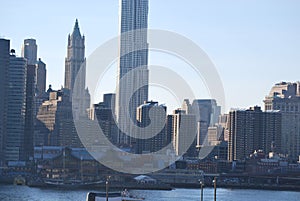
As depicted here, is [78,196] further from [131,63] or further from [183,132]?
[131,63]

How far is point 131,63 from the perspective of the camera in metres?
88.6

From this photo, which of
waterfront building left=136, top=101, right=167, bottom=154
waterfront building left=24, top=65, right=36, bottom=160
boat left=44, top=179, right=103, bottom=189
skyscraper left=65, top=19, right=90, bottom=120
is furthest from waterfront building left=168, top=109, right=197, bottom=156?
boat left=44, top=179, right=103, bottom=189

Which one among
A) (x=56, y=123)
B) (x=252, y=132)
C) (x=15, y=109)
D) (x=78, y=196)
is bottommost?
(x=78, y=196)

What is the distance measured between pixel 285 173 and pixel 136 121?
1805 centimetres

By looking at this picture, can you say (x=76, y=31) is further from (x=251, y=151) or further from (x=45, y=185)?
(x=45, y=185)

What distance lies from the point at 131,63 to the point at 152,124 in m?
12.4

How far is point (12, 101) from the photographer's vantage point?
2594 inches

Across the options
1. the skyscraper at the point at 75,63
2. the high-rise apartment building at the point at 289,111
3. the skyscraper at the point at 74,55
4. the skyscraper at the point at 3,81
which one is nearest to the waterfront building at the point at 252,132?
the high-rise apartment building at the point at 289,111

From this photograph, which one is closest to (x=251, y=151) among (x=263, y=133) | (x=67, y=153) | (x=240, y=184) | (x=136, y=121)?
(x=263, y=133)

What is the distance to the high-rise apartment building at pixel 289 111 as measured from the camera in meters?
84.4

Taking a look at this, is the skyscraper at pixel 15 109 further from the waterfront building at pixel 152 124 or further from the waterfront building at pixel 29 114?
the waterfront building at pixel 152 124

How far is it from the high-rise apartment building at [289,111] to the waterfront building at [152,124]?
12.1 metres

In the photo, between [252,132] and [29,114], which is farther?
[252,132]

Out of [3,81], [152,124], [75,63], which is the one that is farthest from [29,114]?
[75,63]
